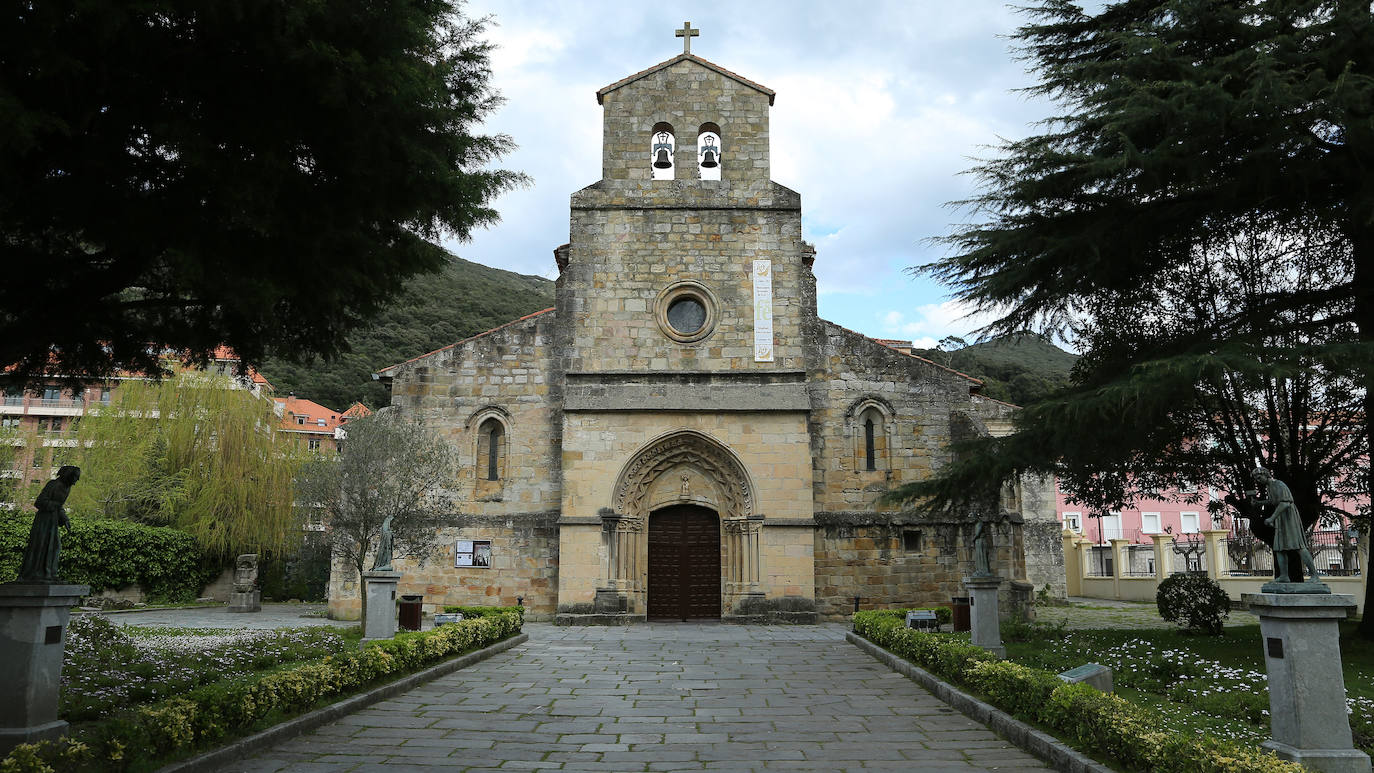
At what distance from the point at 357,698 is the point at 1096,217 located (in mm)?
10958

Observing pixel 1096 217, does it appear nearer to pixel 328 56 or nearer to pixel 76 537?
pixel 328 56

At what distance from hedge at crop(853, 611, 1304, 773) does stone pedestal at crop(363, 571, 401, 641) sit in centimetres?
731

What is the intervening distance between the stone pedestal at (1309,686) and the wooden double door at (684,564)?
14.6 meters

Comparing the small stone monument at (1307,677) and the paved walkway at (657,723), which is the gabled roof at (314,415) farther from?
the small stone monument at (1307,677)

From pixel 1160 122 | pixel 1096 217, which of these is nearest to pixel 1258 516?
pixel 1096 217

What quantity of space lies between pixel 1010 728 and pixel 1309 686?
248 cm

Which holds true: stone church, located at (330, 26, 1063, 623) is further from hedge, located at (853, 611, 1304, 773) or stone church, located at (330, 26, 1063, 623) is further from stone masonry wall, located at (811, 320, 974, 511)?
hedge, located at (853, 611, 1304, 773)

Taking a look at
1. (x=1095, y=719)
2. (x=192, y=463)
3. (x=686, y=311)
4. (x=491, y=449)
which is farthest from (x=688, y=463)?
(x=192, y=463)

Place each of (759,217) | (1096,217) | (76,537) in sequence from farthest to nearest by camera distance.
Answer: (76,537) < (759,217) < (1096,217)

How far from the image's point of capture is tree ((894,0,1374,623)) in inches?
394

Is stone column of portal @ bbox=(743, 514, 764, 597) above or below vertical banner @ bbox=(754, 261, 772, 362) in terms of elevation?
below

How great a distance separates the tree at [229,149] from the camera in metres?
5.55

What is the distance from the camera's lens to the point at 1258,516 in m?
12.4

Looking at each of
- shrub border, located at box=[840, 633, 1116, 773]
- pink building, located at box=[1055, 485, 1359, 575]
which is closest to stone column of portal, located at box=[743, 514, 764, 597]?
pink building, located at box=[1055, 485, 1359, 575]
